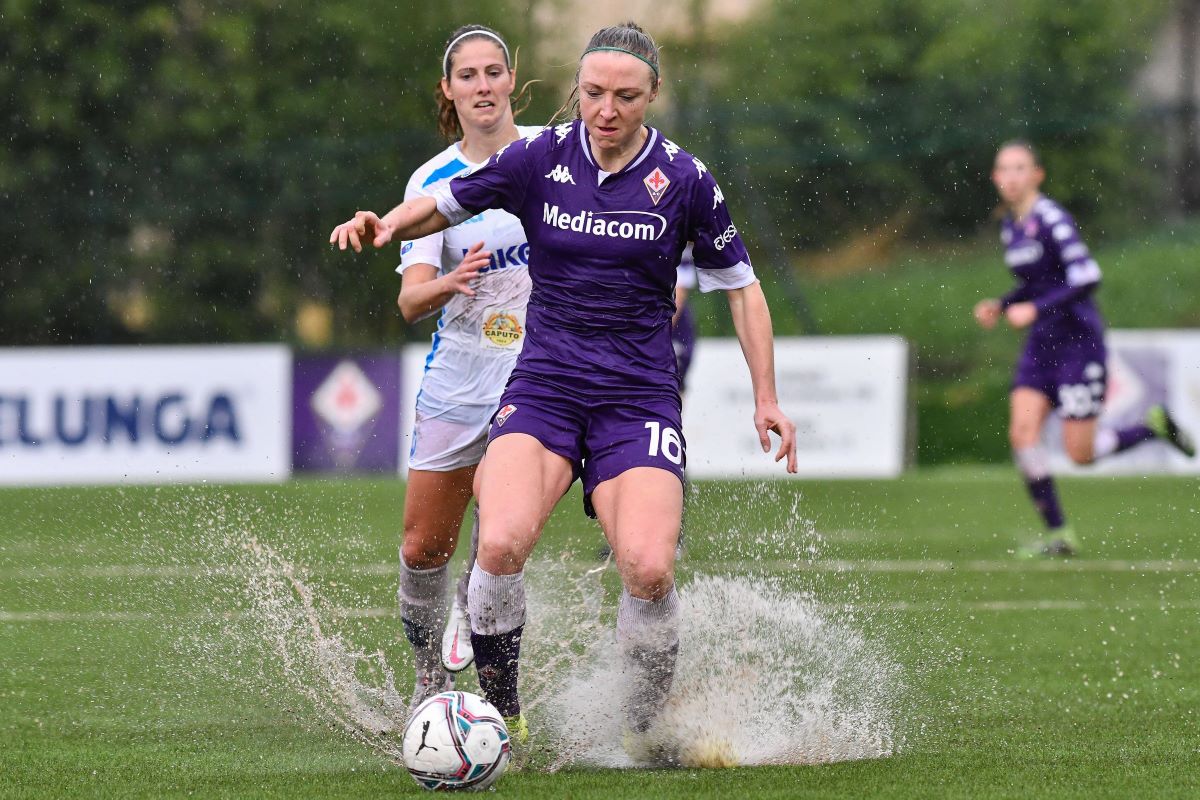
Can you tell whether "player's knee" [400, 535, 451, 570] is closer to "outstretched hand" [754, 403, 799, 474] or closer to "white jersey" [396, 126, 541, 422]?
"white jersey" [396, 126, 541, 422]

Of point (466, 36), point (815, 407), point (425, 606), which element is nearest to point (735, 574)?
point (425, 606)

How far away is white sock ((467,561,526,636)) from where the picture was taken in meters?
4.92

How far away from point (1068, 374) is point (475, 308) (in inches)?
239

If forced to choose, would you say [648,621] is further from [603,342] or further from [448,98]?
[448,98]

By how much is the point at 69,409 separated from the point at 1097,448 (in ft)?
28.6

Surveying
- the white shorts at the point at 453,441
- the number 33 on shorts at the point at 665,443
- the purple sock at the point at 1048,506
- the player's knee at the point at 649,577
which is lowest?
the purple sock at the point at 1048,506

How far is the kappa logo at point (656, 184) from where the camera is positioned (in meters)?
5.08

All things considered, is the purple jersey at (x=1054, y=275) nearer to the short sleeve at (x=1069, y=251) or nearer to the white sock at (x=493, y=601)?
the short sleeve at (x=1069, y=251)

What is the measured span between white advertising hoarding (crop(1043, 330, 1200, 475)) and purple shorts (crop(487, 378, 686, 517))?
10789mm

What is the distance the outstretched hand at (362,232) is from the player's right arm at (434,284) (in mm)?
377

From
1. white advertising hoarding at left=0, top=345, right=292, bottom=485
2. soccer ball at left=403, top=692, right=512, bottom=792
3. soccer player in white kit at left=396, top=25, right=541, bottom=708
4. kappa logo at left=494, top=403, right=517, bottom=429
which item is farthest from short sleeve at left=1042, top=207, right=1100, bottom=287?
white advertising hoarding at left=0, top=345, right=292, bottom=485

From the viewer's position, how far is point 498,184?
5199 millimetres

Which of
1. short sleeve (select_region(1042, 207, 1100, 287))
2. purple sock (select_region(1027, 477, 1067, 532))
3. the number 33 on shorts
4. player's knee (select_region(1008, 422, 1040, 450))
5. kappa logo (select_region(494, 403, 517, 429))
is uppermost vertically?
short sleeve (select_region(1042, 207, 1100, 287))

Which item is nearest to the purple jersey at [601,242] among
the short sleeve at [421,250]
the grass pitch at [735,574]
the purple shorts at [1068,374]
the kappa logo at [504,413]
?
the kappa logo at [504,413]
